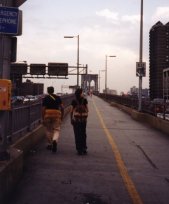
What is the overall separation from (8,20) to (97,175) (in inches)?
140

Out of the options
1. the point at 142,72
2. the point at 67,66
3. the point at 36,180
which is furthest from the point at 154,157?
the point at 67,66

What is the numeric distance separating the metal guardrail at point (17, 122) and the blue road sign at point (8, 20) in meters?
1.38

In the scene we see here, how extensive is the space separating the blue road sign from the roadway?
2592 millimetres

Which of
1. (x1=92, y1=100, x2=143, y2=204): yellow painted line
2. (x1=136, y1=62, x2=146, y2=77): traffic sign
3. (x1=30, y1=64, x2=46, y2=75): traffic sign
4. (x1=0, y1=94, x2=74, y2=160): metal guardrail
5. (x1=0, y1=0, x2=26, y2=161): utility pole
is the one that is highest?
(x1=30, y1=64, x2=46, y2=75): traffic sign

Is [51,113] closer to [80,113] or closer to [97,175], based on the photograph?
[80,113]

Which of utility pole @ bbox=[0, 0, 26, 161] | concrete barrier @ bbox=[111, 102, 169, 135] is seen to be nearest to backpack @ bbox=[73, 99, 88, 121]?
utility pole @ bbox=[0, 0, 26, 161]

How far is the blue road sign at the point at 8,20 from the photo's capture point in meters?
7.27

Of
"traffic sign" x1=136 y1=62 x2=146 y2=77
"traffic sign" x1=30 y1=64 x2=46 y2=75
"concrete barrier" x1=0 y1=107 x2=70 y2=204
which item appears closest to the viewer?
"concrete barrier" x1=0 y1=107 x2=70 y2=204

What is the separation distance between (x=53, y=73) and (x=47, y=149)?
5644 cm

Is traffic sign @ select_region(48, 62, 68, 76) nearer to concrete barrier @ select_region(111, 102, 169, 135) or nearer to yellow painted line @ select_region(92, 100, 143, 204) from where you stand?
concrete barrier @ select_region(111, 102, 169, 135)

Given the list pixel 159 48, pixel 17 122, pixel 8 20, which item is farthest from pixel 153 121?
pixel 159 48

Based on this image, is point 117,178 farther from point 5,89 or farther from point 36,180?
point 5,89

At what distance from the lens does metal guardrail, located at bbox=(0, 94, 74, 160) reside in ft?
25.7

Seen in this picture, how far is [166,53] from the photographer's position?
19412 centimetres
